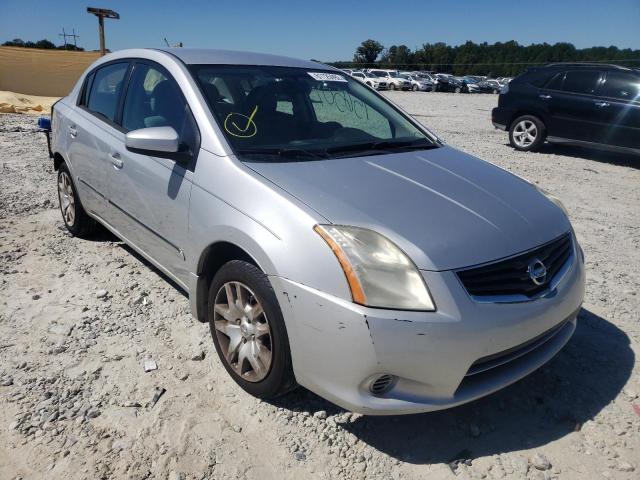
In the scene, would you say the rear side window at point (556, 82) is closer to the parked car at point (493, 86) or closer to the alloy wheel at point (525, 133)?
the alloy wheel at point (525, 133)

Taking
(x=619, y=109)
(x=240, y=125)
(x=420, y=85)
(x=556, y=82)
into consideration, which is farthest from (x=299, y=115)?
(x=420, y=85)

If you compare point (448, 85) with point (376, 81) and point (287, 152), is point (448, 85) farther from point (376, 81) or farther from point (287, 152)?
point (287, 152)

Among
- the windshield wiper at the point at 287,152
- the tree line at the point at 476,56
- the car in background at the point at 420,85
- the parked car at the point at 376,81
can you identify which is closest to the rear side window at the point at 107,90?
the windshield wiper at the point at 287,152

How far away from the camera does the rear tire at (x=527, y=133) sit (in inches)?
364

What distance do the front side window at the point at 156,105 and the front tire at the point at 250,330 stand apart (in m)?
0.80

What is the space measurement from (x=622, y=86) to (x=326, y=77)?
730cm

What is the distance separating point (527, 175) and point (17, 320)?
677cm

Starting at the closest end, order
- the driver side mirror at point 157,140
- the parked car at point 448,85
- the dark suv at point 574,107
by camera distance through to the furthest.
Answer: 1. the driver side mirror at point 157,140
2. the dark suv at point 574,107
3. the parked car at point 448,85

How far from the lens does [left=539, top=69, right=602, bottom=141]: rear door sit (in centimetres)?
866

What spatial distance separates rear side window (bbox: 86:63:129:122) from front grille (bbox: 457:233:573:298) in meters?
2.71

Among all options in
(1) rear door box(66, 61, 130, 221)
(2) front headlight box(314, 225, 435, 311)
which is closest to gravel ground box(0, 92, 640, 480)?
(1) rear door box(66, 61, 130, 221)

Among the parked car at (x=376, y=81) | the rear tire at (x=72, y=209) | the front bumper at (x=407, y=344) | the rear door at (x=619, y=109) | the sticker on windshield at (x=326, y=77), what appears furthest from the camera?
the parked car at (x=376, y=81)

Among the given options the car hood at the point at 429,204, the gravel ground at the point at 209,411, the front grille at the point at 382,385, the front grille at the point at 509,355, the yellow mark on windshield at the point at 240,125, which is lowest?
the gravel ground at the point at 209,411

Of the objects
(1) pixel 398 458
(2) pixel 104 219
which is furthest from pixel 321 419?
(2) pixel 104 219
